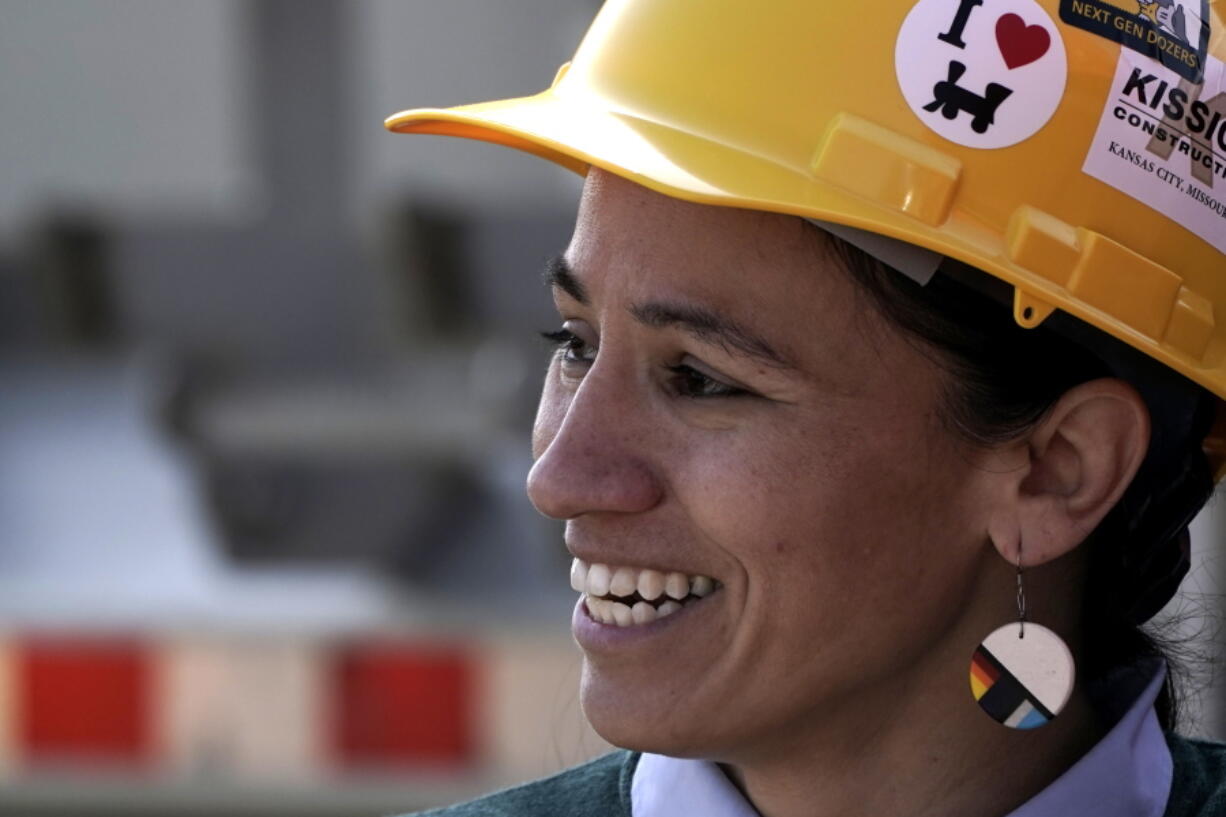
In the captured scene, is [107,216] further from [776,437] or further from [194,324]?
[776,437]

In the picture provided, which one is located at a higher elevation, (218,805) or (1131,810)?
(1131,810)

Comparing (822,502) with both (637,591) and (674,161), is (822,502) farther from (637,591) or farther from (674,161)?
(674,161)

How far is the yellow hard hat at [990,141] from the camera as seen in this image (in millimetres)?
1902

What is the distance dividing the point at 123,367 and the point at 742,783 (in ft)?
8.02

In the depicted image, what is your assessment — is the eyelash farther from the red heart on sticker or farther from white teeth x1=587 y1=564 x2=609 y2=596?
the red heart on sticker

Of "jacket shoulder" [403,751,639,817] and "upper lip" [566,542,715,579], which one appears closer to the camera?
"upper lip" [566,542,715,579]

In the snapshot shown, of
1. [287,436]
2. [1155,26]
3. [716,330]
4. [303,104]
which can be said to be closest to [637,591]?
[716,330]

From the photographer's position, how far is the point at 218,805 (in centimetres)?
405

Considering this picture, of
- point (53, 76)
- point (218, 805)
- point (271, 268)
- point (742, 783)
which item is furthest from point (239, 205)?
point (742, 783)

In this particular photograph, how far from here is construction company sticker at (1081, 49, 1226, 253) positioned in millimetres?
1932

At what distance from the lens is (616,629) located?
198cm

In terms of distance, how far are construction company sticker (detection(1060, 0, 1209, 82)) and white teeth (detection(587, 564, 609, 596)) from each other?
633 millimetres

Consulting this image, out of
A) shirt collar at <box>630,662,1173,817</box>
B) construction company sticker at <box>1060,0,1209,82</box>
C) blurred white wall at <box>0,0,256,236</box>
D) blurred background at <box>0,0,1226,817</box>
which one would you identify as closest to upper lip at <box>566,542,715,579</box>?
shirt collar at <box>630,662,1173,817</box>

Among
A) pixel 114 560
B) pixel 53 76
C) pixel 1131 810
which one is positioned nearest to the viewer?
pixel 1131 810
